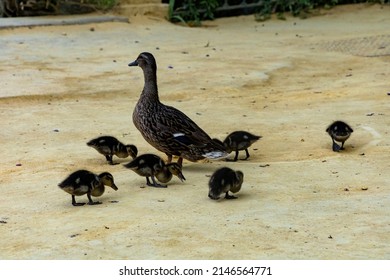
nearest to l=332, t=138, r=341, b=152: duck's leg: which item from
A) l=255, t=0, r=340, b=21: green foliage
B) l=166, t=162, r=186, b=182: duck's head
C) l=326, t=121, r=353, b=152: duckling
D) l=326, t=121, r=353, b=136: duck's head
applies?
l=326, t=121, r=353, b=152: duckling

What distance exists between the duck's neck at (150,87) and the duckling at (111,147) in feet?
1.60

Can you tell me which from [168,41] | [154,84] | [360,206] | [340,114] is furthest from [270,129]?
[168,41]

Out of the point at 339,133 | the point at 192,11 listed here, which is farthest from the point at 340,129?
the point at 192,11

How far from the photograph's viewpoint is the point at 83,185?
820 centimetres

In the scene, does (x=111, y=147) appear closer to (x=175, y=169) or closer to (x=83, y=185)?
(x=175, y=169)

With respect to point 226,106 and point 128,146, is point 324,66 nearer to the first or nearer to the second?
point 226,106

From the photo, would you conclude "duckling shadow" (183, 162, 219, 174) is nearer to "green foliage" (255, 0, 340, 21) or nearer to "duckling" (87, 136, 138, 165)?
"duckling" (87, 136, 138, 165)

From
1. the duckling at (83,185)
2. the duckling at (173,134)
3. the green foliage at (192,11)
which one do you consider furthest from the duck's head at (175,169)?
the green foliage at (192,11)

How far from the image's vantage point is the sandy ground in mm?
7168

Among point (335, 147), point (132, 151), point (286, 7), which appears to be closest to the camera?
point (132, 151)

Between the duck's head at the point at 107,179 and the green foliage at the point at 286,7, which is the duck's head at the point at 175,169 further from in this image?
the green foliage at the point at 286,7

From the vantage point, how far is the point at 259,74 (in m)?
14.5

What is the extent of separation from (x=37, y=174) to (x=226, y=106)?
3796mm

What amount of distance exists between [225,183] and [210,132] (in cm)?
314
